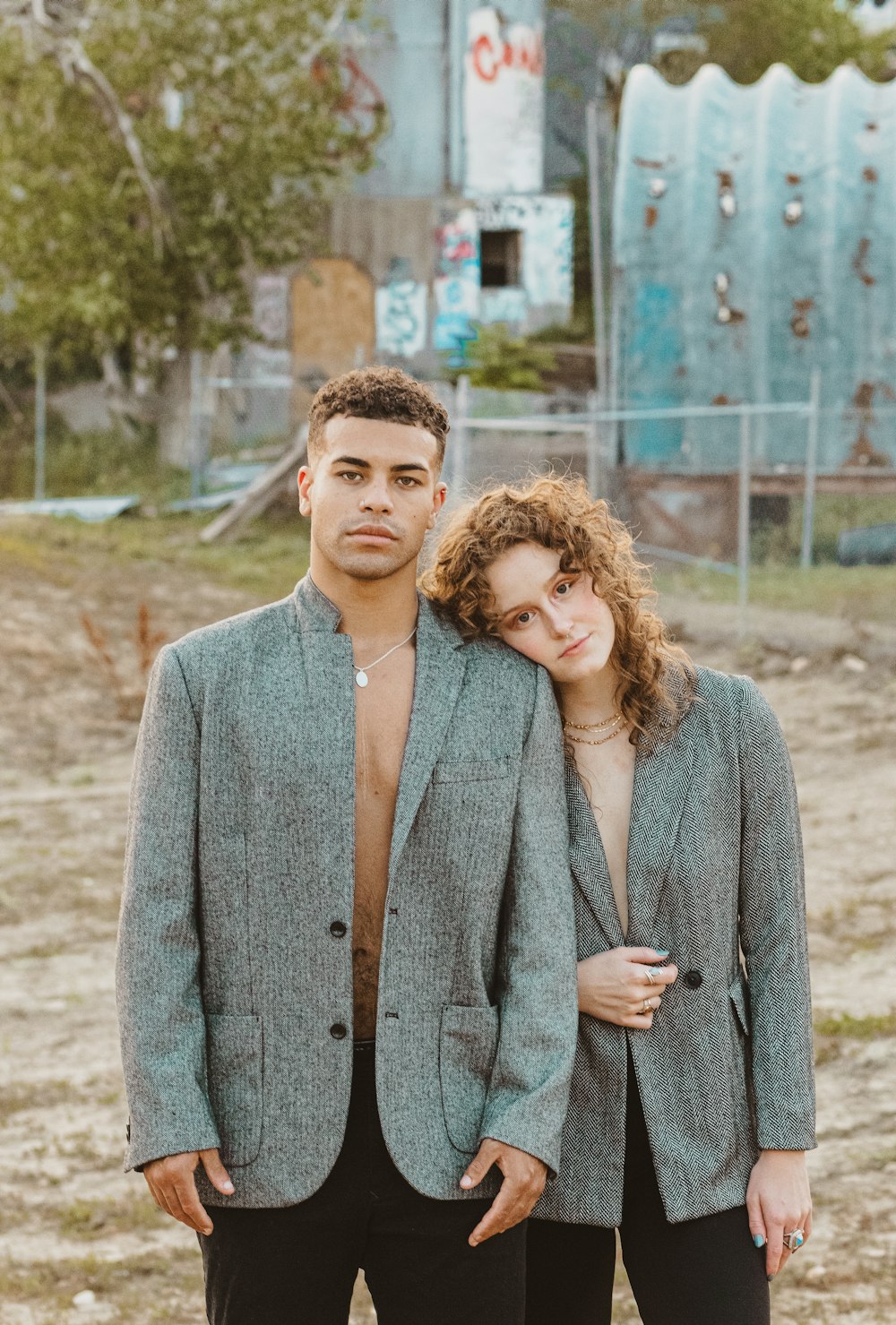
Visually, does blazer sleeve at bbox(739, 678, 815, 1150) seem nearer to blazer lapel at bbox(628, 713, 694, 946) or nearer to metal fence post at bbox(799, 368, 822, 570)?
blazer lapel at bbox(628, 713, 694, 946)

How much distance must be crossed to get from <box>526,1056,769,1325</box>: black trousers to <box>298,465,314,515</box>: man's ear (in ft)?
3.58

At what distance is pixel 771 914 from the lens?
249 cm

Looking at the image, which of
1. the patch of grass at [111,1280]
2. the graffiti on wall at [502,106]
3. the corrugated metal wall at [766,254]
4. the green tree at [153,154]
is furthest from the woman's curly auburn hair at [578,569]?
the graffiti on wall at [502,106]

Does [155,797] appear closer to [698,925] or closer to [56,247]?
[698,925]

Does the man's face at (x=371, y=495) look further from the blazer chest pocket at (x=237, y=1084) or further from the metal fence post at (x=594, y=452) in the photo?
the metal fence post at (x=594, y=452)

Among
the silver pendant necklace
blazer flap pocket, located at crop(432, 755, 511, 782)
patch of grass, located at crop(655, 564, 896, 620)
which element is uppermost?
the silver pendant necklace

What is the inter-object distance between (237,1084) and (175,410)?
60.7 ft

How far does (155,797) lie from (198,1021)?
1.19 ft

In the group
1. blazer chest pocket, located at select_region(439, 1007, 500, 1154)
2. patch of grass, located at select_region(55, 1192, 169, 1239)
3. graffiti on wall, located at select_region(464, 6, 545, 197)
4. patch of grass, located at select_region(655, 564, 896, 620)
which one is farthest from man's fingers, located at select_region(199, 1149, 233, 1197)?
graffiti on wall, located at select_region(464, 6, 545, 197)

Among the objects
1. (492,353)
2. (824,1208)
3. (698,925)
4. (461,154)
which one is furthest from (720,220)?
(698,925)

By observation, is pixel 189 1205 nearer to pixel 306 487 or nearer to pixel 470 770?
pixel 470 770

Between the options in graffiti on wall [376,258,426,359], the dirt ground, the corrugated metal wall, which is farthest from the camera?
graffiti on wall [376,258,426,359]

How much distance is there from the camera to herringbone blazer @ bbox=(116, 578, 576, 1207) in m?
2.30

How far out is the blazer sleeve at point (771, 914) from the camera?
2.46 m
